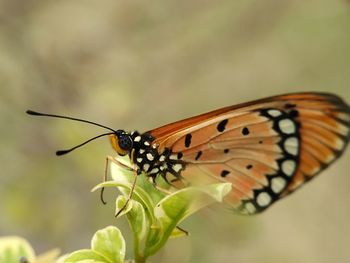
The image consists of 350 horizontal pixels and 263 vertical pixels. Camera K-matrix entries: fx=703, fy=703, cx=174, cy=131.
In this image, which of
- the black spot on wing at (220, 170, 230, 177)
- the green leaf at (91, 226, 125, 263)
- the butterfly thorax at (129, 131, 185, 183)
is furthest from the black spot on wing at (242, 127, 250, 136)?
the green leaf at (91, 226, 125, 263)

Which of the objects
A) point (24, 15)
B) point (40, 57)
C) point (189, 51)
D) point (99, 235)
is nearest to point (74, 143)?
point (40, 57)

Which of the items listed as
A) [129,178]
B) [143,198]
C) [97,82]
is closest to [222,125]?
[129,178]

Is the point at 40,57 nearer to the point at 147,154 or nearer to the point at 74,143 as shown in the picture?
the point at 74,143

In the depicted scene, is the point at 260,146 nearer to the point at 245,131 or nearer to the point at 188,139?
the point at 245,131

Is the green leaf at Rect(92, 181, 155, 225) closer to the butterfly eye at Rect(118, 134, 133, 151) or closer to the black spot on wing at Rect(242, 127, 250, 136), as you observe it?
the butterfly eye at Rect(118, 134, 133, 151)

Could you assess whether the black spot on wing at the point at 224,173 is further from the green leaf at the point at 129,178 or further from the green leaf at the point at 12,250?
the green leaf at the point at 12,250

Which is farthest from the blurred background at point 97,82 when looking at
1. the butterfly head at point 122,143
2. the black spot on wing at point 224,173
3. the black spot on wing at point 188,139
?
the butterfly head at point 122,143
